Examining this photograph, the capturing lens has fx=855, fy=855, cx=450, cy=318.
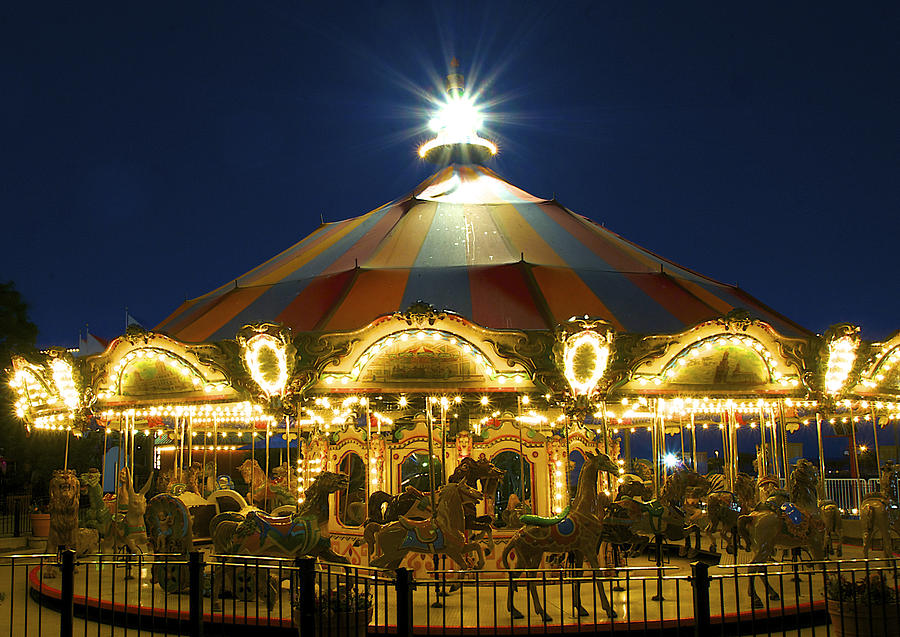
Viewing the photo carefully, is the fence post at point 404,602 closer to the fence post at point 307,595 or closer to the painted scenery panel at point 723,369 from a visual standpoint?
the fence post at point 307,595

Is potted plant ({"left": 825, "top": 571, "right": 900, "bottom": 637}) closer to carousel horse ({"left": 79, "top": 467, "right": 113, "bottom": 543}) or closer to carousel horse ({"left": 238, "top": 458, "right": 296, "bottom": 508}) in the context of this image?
carousel horse ({"left": 238, "top": 458, "right": 296, "bottom": 508})

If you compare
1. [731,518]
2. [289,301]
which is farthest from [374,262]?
[731,518]

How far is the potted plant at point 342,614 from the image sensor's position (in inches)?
248

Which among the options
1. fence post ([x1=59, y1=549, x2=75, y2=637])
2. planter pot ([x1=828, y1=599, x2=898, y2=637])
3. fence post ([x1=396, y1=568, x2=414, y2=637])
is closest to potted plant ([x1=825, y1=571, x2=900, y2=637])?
planter pot ([x1=828, y1=599, x2=898, y2=637])

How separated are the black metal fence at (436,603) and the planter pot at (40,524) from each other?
7.93 metres

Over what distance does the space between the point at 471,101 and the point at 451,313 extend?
28.4 ft

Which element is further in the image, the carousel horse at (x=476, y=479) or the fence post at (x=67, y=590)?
the carousel horse at (x=476, y=479)

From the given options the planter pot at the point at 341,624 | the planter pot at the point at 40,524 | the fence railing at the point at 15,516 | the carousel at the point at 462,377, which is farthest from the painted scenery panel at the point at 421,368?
the fence railing at the point at 15,516

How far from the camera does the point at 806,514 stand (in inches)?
357

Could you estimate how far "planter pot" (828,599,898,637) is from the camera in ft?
20.5

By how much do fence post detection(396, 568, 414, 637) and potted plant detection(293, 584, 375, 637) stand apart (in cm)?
63

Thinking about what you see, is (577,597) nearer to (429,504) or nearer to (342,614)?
(429,504)

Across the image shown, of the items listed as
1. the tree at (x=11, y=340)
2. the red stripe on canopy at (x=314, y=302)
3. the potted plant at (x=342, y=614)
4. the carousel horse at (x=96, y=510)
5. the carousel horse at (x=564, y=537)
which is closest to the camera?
the potted plant at (x=342, y=614)

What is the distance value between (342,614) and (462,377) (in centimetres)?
353
